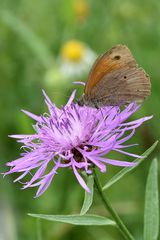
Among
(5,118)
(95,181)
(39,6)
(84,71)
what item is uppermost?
(39,6)

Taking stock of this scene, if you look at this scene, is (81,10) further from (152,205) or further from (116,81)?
(152,205)

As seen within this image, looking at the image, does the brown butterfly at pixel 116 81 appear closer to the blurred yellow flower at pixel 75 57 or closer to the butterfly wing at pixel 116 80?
the butterfly wing at pixel 116 80

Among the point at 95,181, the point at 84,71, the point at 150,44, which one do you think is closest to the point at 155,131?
the point at 150,44

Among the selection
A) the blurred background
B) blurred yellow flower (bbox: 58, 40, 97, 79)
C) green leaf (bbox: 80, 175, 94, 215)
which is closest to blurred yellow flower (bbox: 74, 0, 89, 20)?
the blurred background

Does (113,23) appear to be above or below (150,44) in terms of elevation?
above

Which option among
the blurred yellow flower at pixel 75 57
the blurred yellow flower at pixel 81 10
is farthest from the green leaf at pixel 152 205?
the blurred yellow flower at pixel 81 10

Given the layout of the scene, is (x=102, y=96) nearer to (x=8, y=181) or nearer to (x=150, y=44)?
(x=8, y=181)
